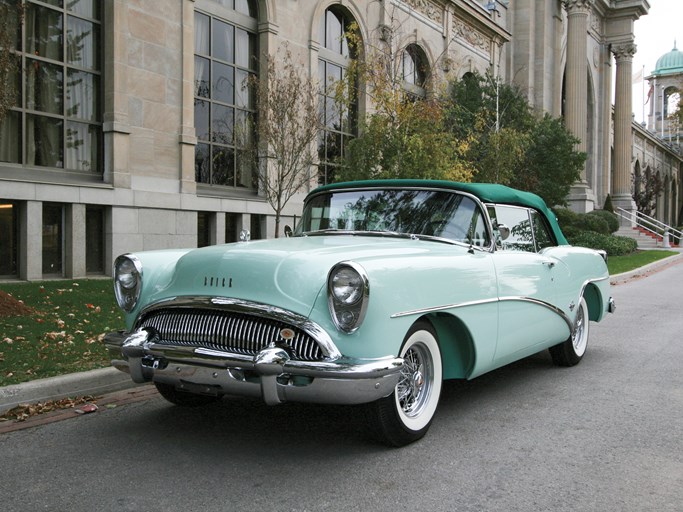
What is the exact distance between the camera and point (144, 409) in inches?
192

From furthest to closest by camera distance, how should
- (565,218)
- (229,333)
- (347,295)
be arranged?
(565,218) → (229,333) → (347,295)

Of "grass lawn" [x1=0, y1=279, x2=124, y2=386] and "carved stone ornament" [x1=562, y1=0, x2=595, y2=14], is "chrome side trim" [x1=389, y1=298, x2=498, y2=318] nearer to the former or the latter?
"grass lawn" [x1=0, y1=279, x2=124, y2=386]

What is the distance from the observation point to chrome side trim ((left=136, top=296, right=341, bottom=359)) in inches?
139

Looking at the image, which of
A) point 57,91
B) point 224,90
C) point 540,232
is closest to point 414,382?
point 540,232

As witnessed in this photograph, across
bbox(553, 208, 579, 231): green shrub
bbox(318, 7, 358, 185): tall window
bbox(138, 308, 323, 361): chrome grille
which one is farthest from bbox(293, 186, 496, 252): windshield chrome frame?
bbox(553, 208, 579, 231): green shrub

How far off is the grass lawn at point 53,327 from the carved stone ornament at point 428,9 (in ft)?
56.8

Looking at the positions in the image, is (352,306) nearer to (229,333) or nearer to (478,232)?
(229,333)

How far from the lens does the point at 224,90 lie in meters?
16.9

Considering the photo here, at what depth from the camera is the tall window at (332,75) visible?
793 inches

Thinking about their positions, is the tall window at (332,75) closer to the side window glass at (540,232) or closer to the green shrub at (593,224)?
the side window glass at (540,232)

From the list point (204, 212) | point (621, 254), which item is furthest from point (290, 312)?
point (621, 254)

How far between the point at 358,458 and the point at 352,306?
35.7 inches

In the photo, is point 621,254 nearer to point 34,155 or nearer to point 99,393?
point 34,155

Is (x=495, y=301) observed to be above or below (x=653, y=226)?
below
